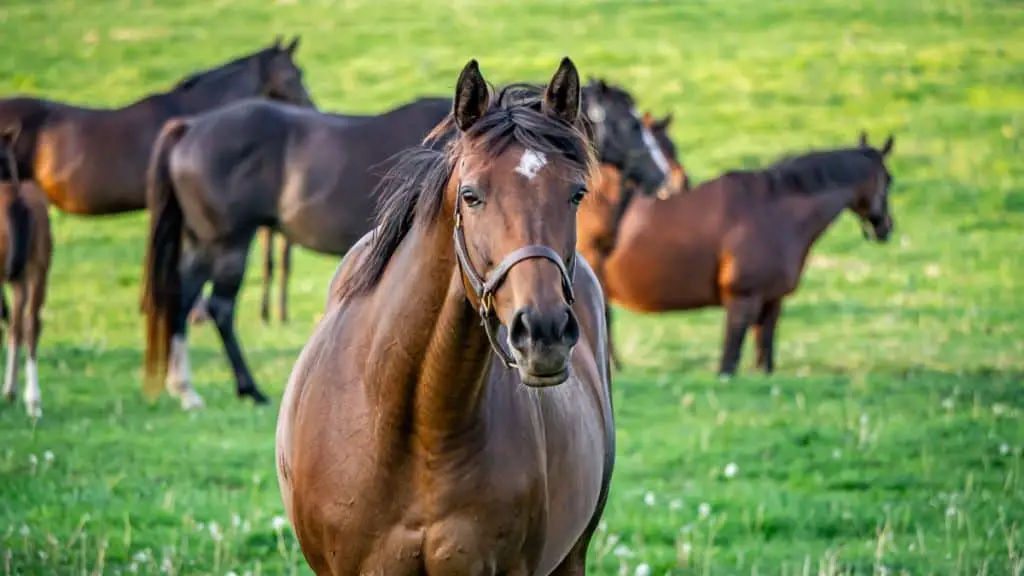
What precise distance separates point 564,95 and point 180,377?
689cm

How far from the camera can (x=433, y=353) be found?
12.4 ft

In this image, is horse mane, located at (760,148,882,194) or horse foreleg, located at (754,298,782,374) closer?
horse foreleg, located at (754,298,782,374)

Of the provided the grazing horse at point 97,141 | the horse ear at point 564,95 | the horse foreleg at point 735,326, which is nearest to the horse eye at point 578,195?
the horse ear at point 564,95

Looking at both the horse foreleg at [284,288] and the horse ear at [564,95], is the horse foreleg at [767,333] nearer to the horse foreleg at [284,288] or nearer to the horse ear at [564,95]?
the horse foreleg at [284,288]

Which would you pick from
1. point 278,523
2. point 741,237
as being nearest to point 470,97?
point 278,523

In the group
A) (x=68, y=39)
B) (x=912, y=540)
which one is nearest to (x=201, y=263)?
(x=912, y=540)

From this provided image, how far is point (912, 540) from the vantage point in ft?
21.9

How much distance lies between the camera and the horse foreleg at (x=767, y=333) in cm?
1228

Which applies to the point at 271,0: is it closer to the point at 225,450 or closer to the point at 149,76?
the point at 149,76

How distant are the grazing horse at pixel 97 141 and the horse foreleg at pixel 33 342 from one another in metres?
3.06

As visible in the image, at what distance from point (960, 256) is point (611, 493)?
38.0 ft

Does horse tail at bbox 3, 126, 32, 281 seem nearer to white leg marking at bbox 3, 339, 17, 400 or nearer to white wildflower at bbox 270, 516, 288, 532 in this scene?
white leg marking at bbox 3, 339, 17, 400

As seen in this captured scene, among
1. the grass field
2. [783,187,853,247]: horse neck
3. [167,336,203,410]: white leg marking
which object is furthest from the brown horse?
[783,187,853,247]: horse neck

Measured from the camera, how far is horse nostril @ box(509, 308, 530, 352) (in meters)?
3.22
